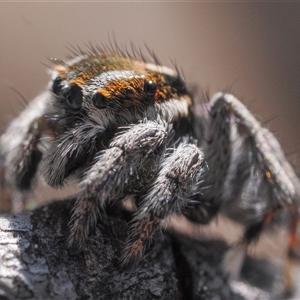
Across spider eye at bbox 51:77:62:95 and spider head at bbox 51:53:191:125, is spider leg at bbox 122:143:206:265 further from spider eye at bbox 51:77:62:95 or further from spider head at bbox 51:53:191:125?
spider eye at bbox 51:77:62:95

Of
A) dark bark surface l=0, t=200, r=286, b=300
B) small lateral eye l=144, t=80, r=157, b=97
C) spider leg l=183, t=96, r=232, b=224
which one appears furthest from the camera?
spider leg l=183, t=96, r=232, b=224

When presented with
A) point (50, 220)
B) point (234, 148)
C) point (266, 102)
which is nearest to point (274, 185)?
point (234, 148)

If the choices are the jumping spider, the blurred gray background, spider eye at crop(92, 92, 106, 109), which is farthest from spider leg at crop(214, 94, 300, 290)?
the blurred gray background

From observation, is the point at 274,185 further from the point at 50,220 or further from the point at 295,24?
the point at 295,24

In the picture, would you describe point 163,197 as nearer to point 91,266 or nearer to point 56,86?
point 91,266

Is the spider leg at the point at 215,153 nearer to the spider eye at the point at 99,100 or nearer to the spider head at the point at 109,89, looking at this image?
the spider head at the point at 109,89

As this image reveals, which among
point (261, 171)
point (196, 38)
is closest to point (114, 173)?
point (261, 171)

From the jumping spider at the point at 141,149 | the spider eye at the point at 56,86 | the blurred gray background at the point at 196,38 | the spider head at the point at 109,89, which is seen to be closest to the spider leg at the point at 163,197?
the jumping spider at the point at 141,149
